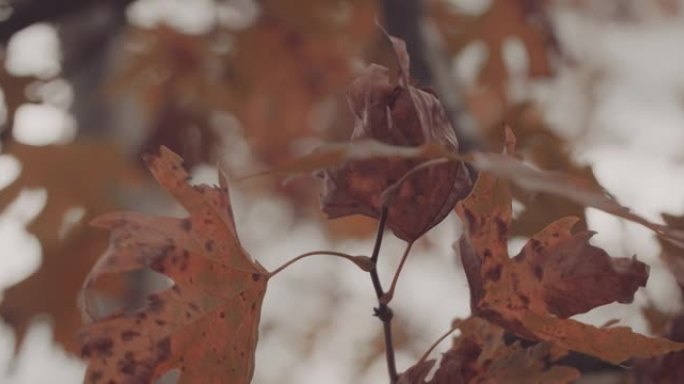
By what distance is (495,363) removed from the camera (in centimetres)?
46

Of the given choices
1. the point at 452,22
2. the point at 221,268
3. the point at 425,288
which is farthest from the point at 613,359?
the point at 425,288

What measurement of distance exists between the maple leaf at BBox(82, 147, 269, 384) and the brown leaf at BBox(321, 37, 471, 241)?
0.17 ft

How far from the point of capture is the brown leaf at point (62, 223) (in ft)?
3.60

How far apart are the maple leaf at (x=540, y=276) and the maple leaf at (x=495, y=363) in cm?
1

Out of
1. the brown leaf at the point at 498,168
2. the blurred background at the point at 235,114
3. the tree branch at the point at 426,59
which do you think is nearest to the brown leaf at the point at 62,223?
the blurred background at the point at 235,114

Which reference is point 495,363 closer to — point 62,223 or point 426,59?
point 426,59

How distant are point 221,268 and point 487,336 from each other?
12 centimetres

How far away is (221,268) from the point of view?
47 centimetres

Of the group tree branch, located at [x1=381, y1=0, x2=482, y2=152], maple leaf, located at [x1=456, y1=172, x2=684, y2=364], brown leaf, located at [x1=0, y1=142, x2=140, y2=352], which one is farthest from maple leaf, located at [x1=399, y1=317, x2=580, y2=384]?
brown leaf, located at [x1=0, y1=142, x2=140, y2=352]

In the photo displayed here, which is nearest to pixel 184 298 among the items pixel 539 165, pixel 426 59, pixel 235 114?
pixel 539 165

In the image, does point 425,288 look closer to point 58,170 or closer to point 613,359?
point 58,170

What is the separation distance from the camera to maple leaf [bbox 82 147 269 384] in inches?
17.5

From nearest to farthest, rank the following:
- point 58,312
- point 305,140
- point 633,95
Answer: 1. point 58,312
2. point 305,140
3. point 633,95

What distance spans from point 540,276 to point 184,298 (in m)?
0.15
